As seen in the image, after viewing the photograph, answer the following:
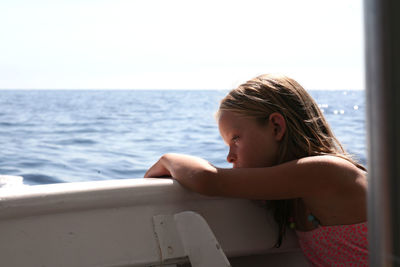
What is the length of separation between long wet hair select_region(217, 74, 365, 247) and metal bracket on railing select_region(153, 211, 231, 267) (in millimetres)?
221

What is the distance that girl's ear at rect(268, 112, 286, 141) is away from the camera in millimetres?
1410

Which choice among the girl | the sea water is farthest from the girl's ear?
the sea water

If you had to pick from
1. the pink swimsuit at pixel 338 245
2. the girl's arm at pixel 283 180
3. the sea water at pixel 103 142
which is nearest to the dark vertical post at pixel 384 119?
the girl's arm at pixel 283 180

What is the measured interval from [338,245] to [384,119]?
1.17 metres

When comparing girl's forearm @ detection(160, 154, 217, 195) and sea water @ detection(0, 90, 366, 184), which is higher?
girl's forearm @ detection(160, 154, 217, 195)

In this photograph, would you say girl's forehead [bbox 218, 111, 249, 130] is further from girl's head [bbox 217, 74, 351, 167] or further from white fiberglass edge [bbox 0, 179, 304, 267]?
white fiberglass edge [bbox 0, 179, 304, 267]

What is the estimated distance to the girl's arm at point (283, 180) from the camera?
49.5 inches

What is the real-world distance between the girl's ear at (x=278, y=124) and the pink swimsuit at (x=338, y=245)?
26 cm

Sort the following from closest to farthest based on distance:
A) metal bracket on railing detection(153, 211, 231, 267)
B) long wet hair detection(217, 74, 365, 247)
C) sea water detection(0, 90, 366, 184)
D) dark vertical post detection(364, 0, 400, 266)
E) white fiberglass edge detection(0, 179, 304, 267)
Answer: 1. dark vertical post detection(364, 0, 400, 266)
2. white fiberglass edge detection(0, 179, 304, 267)
3. metal bracket on railing detection(153, 211, 231, 267)
4. long wet hair detection(217, 74, 365, 247)
5. sea water detection(0, 90, 366, 184)

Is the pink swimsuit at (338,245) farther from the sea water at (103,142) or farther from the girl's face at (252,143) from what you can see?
the sea water at (103,142)

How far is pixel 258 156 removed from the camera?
1408 mm

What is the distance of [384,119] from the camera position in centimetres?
25

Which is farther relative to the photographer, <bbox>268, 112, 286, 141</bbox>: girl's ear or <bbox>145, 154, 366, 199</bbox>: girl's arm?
<bbox>268, 112, 286, 141</bbox>: girl's ear

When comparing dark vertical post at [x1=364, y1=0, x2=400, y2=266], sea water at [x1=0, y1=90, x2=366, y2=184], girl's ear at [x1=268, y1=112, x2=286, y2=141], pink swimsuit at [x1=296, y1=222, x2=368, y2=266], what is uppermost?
dark vertical post at [x1=364, y1=0, x2=400, y2=266]
